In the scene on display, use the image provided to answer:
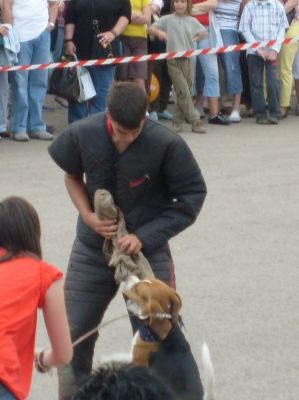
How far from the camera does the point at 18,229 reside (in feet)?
12.5

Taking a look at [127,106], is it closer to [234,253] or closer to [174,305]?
[174,305]

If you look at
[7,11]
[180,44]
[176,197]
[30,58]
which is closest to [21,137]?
[30,58]

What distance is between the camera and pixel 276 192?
9.73 m

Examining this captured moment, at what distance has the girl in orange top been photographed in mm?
3717

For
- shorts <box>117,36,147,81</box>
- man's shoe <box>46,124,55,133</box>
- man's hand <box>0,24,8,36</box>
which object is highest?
man's hand <box>0,24,8,36</box>

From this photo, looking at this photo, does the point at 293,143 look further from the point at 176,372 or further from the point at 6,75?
the point at 176,372

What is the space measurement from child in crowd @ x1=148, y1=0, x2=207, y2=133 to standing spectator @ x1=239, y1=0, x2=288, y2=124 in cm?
78

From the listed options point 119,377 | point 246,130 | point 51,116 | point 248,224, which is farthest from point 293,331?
point 51,116

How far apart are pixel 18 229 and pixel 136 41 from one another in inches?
347

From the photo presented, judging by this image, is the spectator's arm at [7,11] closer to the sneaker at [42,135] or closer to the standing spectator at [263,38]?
the sneaker at [42,135]

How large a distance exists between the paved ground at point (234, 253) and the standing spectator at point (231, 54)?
0.95 meters

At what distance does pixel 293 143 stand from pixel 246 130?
1000 mm

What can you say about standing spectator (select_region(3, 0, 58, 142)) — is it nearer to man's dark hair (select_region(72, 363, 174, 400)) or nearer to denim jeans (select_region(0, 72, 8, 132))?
denim jeans (select_region(0, 72, 8, 132))

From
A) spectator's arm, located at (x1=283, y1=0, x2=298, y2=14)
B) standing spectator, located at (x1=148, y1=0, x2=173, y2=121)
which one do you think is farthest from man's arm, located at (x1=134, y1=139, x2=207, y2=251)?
spectator's arm, located at (x1=283, y1=0, x2=298, y2=14)
